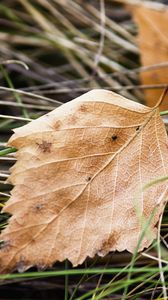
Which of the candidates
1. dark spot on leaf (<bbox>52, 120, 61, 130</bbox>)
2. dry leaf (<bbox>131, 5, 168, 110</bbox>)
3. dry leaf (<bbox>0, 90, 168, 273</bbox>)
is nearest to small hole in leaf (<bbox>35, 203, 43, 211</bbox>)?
dry leaf (<bbox>0, 90, 168, 273</bbox>)

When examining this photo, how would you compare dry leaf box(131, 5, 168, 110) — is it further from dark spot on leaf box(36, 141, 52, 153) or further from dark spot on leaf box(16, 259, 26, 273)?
dark spot on leaf box(16, 259, 26, 273)

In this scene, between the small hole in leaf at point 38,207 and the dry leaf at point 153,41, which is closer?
the small hole in leaf at point 38,207

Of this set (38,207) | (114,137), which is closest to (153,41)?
(114,137)

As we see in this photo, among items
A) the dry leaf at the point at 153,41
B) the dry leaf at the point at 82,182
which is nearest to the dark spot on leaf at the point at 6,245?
the dry leaf at the point at 82,182

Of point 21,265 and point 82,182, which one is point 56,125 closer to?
point 82,182

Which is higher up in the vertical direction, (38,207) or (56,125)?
(56,125)

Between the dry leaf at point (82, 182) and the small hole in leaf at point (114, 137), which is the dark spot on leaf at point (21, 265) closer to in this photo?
the dry leaf at point (82, 182)

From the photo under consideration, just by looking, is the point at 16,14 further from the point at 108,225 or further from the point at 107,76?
the point at 108,225
